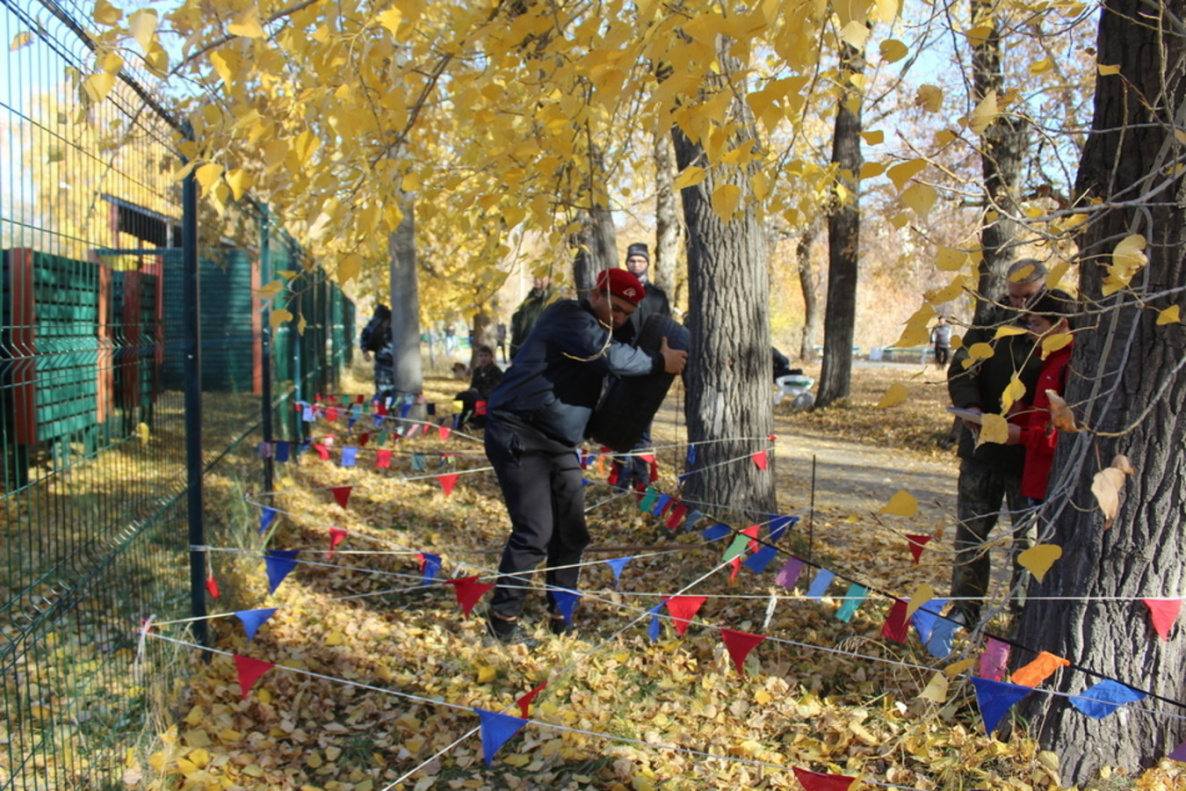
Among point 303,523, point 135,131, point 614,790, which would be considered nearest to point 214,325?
point 303,523

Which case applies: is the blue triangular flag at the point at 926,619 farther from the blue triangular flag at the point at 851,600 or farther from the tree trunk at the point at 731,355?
the tree trunk at the point at 731,355

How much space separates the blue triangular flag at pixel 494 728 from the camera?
2.92 metres

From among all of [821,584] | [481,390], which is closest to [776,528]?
[821,584]

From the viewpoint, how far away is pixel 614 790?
134 inches

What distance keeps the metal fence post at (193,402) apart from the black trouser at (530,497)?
1382mm

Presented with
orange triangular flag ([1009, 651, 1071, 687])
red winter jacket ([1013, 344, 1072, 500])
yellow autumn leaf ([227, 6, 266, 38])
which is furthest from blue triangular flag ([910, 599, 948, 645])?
yellow autumn leaf ([227, 6, 266, 38])

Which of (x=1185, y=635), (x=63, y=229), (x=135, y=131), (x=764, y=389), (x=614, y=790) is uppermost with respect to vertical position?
(x=135, y=131)

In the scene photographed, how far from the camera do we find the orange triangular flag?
295cm

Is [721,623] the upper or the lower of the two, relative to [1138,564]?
lower

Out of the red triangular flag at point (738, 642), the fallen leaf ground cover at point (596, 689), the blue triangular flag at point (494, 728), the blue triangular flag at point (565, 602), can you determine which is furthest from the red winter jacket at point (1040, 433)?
the blue triangular flag at point (494, 728)

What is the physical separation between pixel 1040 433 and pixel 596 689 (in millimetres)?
2297

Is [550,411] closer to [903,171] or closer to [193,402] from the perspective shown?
[193,402]

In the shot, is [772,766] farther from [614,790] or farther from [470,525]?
[470,525]

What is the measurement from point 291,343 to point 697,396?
5223 millimetres
